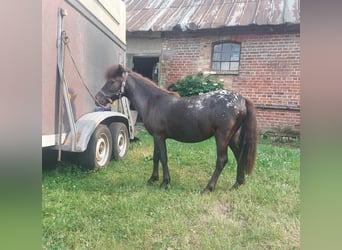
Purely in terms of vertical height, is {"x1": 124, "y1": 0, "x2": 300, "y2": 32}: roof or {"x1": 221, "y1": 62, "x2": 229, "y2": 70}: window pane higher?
{"x1": 124, "y1": 0, "x2": 300, "y2": 32}: roof

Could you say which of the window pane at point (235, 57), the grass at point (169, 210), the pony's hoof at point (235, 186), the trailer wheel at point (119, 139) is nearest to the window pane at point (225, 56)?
the window pane at point (235, 57)

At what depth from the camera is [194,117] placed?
2.90 m

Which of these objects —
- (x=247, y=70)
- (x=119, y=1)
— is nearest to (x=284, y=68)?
(x=247, y=70)

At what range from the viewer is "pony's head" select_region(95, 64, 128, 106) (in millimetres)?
3207

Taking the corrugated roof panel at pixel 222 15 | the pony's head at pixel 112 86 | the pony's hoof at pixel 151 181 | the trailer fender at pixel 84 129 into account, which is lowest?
the pony's hoof at pixel 151 181

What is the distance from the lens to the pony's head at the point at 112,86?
10.5ft

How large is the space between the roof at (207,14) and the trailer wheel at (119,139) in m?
3.71

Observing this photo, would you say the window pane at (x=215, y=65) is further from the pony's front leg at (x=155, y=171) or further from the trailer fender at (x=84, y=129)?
the pony's front leg at (x=155, y=171)

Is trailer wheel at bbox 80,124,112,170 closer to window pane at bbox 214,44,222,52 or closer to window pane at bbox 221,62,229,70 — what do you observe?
window pane at bbox 221,62,229,70

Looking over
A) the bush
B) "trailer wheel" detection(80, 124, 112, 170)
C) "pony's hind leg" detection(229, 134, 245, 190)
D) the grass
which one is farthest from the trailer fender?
the bush

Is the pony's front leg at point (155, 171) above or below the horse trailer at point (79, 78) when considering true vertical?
below

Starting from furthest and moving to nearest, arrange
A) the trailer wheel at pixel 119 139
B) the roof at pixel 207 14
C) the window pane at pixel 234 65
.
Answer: the window pane at pixel 234 65 → the roof at pixel 207 14 → the trailer wheel at pixel 119 139

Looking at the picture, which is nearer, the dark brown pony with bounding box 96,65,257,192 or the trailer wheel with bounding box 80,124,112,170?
the dark brown pony with bounding box 96,65,257,192
